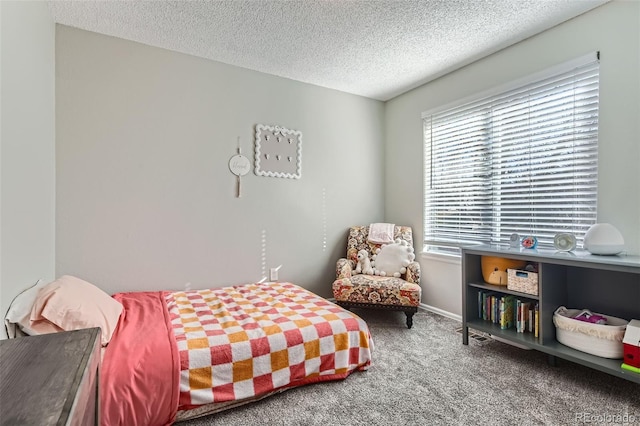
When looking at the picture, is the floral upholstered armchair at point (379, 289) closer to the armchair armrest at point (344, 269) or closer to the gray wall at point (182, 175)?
the armchair armrest at point (344, 269)

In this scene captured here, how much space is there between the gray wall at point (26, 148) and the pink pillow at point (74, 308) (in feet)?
0.42

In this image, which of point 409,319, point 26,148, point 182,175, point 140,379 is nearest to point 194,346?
point 140,379

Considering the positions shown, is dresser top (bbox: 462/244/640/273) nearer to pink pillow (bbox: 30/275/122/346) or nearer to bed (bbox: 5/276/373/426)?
bed (bbox: 5/276/373/426)

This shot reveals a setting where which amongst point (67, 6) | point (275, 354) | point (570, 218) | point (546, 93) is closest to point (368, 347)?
point (275, 354)

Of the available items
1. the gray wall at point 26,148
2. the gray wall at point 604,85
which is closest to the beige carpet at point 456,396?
the gray wall at point 604,85

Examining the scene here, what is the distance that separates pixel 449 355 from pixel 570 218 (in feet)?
4.26

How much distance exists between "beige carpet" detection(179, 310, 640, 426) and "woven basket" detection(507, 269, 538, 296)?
19.7 inches

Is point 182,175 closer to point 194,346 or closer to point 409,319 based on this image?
point 194,346

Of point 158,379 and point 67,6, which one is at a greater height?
point 67,6

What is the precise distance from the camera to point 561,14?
2170 millimetres

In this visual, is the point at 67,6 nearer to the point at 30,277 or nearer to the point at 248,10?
the point at 248,10

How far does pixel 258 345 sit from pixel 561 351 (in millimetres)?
1847

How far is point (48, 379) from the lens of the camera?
682mm

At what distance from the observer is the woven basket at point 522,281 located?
2.11 m
